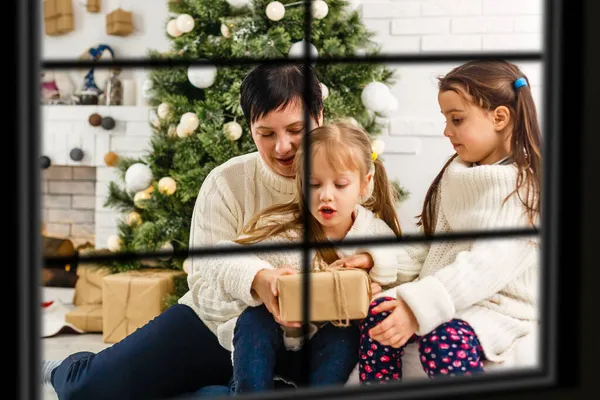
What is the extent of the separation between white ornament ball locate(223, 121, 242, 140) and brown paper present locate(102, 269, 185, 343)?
25.6 inches

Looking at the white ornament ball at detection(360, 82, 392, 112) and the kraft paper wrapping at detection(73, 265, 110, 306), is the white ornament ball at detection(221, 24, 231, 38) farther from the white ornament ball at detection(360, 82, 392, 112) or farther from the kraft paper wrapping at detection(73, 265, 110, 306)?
the kraft paper wrapping at detection(73, 265, 110, 306)

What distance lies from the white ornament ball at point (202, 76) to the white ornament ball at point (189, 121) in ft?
0.41

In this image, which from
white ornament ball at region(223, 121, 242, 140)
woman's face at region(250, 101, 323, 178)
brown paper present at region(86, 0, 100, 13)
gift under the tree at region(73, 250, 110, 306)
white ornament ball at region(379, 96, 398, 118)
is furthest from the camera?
brown paper present at region(86, 0, 100, 13)

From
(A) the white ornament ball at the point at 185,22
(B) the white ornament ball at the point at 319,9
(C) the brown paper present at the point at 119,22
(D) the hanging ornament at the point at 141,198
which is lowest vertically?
(D) the hanging ornament at the point at 141,198

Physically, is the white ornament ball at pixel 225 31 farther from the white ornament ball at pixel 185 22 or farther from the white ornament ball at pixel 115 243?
the white ornament ball at pixel 115 243

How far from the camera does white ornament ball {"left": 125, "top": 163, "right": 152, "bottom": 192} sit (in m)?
3.00

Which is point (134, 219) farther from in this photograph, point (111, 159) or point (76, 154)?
point (76, 154)

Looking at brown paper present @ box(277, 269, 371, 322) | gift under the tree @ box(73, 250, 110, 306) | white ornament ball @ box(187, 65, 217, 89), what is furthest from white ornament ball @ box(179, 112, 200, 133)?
brown paper present @ box(277, 269, 371, 322)

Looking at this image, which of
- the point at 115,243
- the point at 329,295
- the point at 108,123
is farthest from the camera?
the point at 108,123

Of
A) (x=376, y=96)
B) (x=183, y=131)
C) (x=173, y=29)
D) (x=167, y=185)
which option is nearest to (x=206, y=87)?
(x=183, y=131)

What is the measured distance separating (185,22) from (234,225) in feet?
3.84

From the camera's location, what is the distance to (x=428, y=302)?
2107 mm

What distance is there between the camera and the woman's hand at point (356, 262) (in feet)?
7.06

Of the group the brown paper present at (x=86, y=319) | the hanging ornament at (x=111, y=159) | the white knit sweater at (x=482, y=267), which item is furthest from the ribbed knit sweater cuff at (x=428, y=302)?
the brown paper present at (x=86, y=319)
